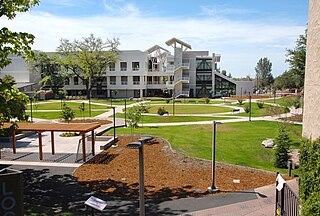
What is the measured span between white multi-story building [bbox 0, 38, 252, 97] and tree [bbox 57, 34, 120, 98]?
4672 mm

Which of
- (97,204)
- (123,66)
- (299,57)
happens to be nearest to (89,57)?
(123,66)

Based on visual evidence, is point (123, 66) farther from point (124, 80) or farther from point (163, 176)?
point (163, 176)

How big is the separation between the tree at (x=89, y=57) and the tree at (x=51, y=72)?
2.99 m

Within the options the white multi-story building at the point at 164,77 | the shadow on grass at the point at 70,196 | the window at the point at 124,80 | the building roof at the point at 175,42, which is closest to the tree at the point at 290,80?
the white multi-story building at the point at 164,77

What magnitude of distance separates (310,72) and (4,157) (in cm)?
1623

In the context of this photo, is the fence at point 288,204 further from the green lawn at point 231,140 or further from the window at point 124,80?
the window at point 124,80

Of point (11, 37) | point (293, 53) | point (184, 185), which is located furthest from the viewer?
point (293, 53)

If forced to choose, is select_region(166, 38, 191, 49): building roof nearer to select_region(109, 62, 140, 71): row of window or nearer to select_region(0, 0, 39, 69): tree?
select_region(109, 62, 140, 71): row of window

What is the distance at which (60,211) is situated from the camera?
949cm

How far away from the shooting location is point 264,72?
12738cm

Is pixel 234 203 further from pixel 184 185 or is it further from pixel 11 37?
pixel 11 37

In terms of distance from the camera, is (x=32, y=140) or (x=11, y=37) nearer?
(x=11, y=37)

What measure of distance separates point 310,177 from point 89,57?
192ft

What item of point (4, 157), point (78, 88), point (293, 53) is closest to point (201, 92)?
point (78, 88)
